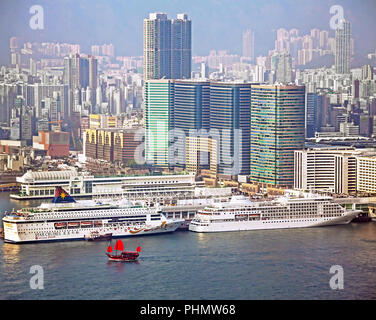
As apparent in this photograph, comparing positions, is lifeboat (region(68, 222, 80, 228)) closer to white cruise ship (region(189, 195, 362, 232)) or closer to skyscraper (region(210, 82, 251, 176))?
white cruise ship (region(189, 195, 362, 232))

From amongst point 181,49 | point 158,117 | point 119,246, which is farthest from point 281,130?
point 181,49

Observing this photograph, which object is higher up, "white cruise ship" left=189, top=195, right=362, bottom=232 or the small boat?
"white cruise ship" left=189, top=195, right=362, bottom=232

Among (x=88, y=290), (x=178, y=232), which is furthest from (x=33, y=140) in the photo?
(x=88, y=290)

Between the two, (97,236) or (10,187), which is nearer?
(97,236)

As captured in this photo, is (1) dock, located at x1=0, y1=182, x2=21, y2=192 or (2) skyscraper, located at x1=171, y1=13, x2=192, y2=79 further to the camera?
(2) skyscraper, located at x1=171, y1=13, x2=192, y2=79

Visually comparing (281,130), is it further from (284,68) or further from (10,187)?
(284,68)

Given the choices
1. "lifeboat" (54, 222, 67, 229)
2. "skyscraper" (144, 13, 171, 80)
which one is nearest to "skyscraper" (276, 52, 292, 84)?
"skyscraper" (144, 13, 171, 80)
